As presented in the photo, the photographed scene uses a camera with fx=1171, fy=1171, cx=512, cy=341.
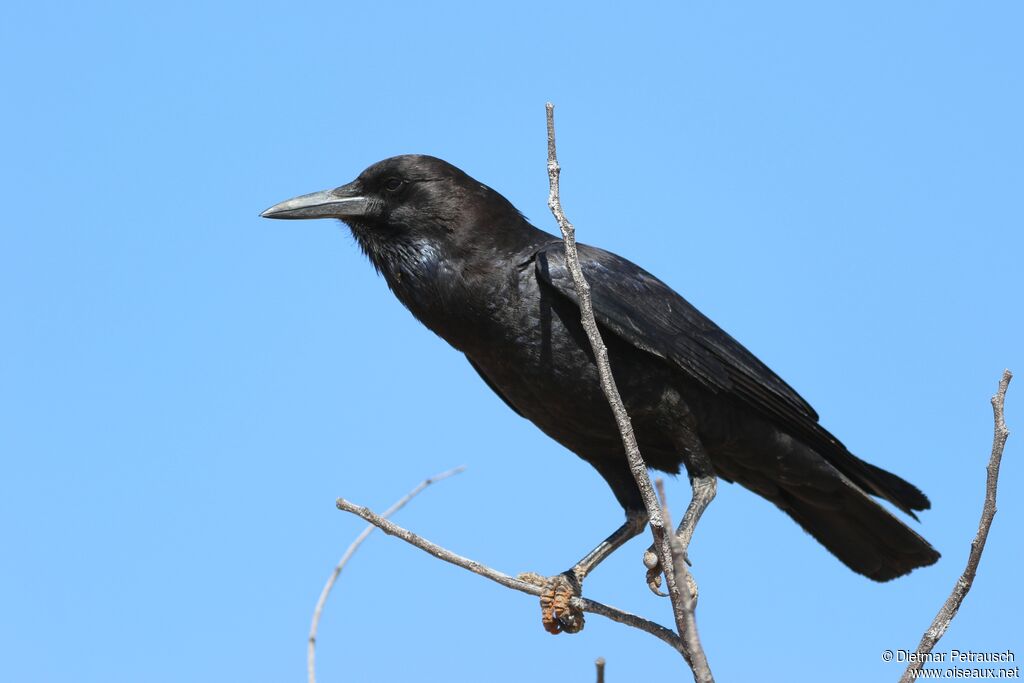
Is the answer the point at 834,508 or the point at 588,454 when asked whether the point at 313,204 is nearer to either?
the point at 588,454

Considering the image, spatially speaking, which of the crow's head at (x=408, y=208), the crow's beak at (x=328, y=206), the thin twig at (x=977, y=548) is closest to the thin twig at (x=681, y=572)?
the thin twig at (x=977, y=548)

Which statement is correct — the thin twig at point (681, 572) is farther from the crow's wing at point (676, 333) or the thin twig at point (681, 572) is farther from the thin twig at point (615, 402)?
the crow's wing at point (676, 333)

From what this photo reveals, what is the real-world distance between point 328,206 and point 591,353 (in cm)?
161

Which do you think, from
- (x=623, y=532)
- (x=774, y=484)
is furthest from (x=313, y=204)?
(x=774, y=484)

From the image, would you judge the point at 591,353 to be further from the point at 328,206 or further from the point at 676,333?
the point at 328,206

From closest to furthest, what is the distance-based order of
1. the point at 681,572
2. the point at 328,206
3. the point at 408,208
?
the point at 681,572 < the point at 408,208 < the point at 328,206

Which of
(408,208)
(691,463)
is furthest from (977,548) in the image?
(408,208)

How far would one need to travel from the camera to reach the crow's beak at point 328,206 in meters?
5.90

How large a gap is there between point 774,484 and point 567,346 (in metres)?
1.60

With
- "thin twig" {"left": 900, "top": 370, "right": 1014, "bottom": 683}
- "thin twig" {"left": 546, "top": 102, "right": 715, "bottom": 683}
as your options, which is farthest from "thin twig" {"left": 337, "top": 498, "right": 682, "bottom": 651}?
"thin twig" {"left": 900, "top": 370, "right": 1014, "bottom": 683}

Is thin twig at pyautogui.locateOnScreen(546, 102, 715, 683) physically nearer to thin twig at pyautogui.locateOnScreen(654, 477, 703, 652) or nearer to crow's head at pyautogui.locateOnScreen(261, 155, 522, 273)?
thin twig at pyautogui.locateOnScreen(654, 477, 703, 652)

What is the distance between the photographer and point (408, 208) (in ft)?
19.1

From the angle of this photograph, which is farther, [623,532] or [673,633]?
[623,532]

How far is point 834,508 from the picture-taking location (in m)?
6.23
